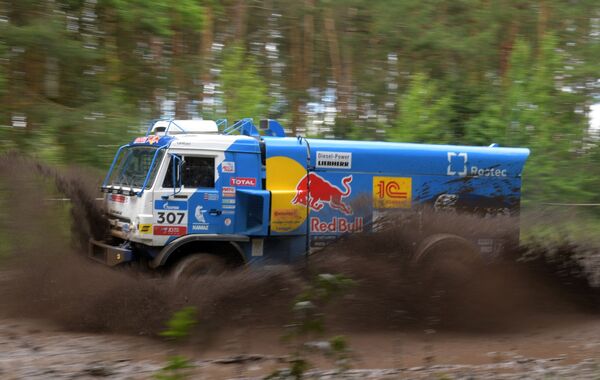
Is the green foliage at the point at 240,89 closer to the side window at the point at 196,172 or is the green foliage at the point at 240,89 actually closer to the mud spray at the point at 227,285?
the mud spray at the point at 227,285

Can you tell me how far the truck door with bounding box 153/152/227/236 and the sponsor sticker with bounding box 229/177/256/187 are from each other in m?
0.26

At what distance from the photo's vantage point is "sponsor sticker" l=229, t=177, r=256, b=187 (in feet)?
34.5

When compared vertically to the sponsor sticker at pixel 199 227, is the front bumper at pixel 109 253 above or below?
below

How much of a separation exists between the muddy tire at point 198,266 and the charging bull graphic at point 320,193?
4.82 ft

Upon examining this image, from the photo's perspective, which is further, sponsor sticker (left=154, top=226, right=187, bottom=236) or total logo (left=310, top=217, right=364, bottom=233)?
total logo (left=310, top=217, right=364, bottom=233)

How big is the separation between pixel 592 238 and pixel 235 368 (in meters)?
6.85

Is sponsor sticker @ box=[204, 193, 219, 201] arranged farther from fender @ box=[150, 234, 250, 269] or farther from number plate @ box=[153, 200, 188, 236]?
fender @ box=[150, 234, 250, 269]

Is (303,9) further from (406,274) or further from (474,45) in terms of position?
(406,274)

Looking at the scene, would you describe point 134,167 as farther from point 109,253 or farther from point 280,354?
point 280,354

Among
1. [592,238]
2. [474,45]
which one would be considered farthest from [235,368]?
[474,45]

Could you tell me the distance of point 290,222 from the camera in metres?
10.7

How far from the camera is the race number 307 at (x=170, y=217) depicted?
1010 centimetres

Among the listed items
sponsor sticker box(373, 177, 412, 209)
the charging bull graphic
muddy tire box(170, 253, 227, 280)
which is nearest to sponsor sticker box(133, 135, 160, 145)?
muddy tire box(170, 253, 227, 280)

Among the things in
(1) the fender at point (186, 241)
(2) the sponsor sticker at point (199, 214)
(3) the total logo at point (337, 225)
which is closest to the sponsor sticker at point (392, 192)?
(3) the total logo at point (337, 225)
